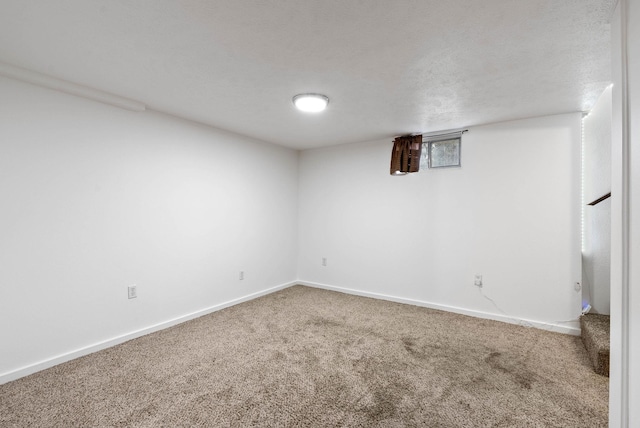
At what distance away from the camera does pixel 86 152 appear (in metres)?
2.45

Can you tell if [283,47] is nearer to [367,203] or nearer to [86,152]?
[86,152]

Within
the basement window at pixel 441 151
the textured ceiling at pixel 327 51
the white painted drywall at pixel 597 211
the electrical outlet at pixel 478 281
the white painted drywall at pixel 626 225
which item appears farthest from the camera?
the basement window at pixel 441 151

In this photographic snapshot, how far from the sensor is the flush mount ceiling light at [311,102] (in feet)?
8.24

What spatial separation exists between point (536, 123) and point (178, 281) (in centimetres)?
430

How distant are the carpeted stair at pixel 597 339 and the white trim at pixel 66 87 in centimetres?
444

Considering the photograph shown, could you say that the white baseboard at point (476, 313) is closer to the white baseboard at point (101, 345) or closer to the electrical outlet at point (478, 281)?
the electrical outlet at point (478, 281)

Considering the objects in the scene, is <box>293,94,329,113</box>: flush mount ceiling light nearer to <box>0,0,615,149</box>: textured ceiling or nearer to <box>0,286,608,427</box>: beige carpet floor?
<box>0,0,615,149</box>: textured ceiling

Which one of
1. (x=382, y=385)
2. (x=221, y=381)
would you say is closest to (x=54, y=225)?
(x=221, y=381)

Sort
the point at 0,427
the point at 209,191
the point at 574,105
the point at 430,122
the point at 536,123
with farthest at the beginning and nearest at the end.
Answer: the point at 209,191 < the point at 430,122 < the point at 536,123 < the point at 574,105 < the point at 0,427

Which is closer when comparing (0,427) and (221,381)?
(0,427)

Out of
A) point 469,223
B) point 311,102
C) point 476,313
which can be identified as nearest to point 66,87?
point 311,102

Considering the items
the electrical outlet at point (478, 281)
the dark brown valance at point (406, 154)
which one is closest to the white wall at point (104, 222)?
the dark brown valance at point (406, 154)

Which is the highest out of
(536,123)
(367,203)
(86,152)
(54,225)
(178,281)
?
(536,123)

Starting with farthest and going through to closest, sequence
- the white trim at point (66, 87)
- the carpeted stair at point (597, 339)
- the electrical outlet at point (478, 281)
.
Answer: the electrical outlet at point (478, 281) → the carpeted stair at point (597, 339) → the white trim at point (66, 87)
